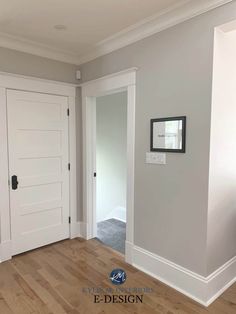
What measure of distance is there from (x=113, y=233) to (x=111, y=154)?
4.58 feet

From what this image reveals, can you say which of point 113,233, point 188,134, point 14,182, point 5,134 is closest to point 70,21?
point 5,134

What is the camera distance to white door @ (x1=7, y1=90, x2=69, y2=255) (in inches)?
115

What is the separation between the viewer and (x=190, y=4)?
2045 mm

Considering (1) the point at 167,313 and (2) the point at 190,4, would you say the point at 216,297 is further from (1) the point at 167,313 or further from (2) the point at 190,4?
(2) the point at 190,4

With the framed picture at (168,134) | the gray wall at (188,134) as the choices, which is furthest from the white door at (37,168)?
the framed picture at (168,134)

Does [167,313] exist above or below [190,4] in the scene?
below

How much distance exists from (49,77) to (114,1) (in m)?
1.43

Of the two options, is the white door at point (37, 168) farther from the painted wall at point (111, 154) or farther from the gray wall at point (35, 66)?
the painted wall at point (111, 154)

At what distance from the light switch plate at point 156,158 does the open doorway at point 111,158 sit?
1.78 m

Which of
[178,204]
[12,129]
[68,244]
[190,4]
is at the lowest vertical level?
[68,244]

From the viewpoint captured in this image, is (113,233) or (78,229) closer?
(78,229)

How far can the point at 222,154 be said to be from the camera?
2.20 meters

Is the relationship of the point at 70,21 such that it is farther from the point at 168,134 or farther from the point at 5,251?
the point at 5,251

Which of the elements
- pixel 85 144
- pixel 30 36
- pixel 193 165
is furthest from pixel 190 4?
pixel 85 144
